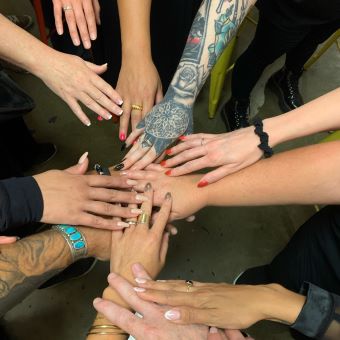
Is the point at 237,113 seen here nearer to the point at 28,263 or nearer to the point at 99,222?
the point at 99,222

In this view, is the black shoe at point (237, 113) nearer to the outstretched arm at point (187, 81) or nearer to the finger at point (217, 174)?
the outstretched arm at point (187, 81)

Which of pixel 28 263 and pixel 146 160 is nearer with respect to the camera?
pixel 28 263

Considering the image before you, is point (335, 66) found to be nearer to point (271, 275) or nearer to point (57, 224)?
point (271, 275)

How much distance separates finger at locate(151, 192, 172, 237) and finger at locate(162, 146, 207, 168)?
0.34 ft

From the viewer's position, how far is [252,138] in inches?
40.4

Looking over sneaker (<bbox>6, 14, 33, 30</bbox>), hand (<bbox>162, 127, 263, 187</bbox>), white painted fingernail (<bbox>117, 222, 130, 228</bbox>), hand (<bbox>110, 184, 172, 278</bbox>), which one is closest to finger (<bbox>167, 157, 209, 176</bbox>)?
hand (<bbox>162, 127, 263, 187</bbox>)

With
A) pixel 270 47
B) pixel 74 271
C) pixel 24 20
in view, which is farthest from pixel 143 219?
pixel 24 20

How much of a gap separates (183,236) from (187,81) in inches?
30.9

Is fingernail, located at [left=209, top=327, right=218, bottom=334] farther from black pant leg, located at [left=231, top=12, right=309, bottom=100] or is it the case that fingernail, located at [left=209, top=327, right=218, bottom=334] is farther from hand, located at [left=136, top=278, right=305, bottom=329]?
black pant leg, located at [left=231, top=12, right=309, bottom=100]

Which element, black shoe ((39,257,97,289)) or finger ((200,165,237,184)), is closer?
finger ((200,165,237,184))

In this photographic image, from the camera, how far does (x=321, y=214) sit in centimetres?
114

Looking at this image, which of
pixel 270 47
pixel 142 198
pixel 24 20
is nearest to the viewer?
pixel 142 198

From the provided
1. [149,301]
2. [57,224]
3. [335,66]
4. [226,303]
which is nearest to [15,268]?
[57,224]

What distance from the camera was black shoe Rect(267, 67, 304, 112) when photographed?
2035 mm
